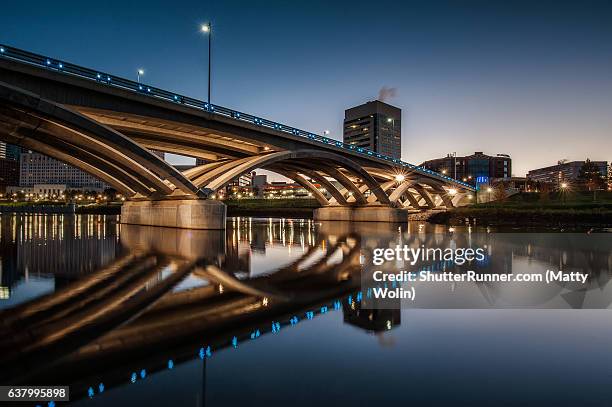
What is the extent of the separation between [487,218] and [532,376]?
144 ft

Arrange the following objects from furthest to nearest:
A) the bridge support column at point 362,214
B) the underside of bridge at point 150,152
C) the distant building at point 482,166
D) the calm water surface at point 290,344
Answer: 1. the distant building at point 482,166
2. the bridge support column at point 362,214
3. the underside of bridge at point 150,152
4. the calm water surface at point 290,344

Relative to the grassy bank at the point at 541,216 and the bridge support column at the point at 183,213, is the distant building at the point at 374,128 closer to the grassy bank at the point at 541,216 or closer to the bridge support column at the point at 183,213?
the grassy bank at the point at 541,216

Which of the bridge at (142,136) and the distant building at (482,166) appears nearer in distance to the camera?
the bridge at (142,136)

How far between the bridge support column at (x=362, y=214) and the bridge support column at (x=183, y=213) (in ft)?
93.8

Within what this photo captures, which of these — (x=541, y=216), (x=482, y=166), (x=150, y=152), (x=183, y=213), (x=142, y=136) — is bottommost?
(x=541, y=216)

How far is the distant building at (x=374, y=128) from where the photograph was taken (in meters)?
181

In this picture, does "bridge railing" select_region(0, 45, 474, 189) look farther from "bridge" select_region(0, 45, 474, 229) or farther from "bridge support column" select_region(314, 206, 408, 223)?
"bridge support column" select_region(314, 206, 408, 223)

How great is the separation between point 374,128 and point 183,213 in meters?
163

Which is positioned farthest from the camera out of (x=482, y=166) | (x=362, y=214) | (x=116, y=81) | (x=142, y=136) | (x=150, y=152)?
(x=482, y=166)

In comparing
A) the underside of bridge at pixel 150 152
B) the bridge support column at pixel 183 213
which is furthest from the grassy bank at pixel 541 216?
the bridge support column at pixel 183 213

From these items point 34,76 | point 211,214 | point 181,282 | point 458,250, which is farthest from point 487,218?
point 34,76

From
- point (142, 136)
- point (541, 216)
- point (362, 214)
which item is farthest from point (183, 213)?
point (541, 216)

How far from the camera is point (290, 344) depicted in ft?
16.6

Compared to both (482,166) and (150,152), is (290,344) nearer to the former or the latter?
(150,152)
